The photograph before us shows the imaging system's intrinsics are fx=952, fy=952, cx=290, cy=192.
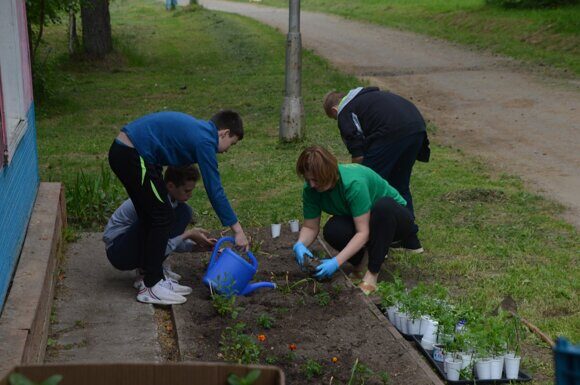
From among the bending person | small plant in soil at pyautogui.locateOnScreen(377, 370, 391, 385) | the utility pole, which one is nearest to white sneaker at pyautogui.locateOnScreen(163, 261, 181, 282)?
the bending person

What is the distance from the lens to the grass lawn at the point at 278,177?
20.5 feet

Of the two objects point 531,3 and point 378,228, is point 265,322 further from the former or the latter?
point 531,3

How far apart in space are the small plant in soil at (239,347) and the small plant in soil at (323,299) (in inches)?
28.2

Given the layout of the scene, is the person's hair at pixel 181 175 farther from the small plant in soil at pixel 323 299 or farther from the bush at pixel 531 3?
the bush at pixel 531 3

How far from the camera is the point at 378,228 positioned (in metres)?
5.95

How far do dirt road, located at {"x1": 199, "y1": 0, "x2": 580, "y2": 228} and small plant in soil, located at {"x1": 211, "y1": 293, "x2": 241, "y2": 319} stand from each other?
3.52 meters

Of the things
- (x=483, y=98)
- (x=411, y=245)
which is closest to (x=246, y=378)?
(x=411, y=245)

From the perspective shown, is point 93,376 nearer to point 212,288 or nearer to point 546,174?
point 212,288

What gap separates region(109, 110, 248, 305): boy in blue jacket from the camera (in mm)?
5418

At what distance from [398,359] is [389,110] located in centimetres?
253

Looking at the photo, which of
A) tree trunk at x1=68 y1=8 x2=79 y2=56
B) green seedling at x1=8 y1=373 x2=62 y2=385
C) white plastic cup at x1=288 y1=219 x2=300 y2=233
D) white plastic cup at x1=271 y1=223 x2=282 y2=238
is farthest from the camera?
tree trunk at x1=68 y1=8 x2=79 y2=56

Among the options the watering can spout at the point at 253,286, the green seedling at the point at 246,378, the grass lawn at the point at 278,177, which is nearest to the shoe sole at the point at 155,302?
the watering can spout at the point at 253,286

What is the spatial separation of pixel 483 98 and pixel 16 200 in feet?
34.0

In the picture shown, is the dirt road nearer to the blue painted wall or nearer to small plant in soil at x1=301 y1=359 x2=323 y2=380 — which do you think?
small plant in soil at x1=301 y1=359 x2=323 y2=380
